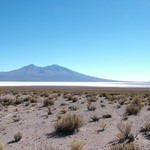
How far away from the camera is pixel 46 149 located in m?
11.5

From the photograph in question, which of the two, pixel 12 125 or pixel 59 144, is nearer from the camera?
pixel 59 144

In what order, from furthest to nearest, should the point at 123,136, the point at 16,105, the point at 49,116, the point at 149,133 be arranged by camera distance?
the point at 16,105 → the point at 49,116 → the point at 149,133 → the point at 123,136

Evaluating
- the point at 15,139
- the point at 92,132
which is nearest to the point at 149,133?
the point at 92,132

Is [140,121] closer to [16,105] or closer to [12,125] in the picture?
[12,125]

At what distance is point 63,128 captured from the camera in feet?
47.1

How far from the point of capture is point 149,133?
523 inches

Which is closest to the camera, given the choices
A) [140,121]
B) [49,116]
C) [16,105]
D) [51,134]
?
[51,134]

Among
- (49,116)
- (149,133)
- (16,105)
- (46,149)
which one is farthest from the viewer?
(16,105)

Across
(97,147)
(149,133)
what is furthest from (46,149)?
(149,133)

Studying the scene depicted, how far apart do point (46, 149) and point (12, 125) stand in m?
6.28

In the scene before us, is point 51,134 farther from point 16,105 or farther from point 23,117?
point 16,105

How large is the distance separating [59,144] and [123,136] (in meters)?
2.50

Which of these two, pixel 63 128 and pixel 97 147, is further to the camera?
pixel 63 128

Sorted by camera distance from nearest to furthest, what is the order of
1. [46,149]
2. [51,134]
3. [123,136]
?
[46,149] < [123,136] < [51,134]
